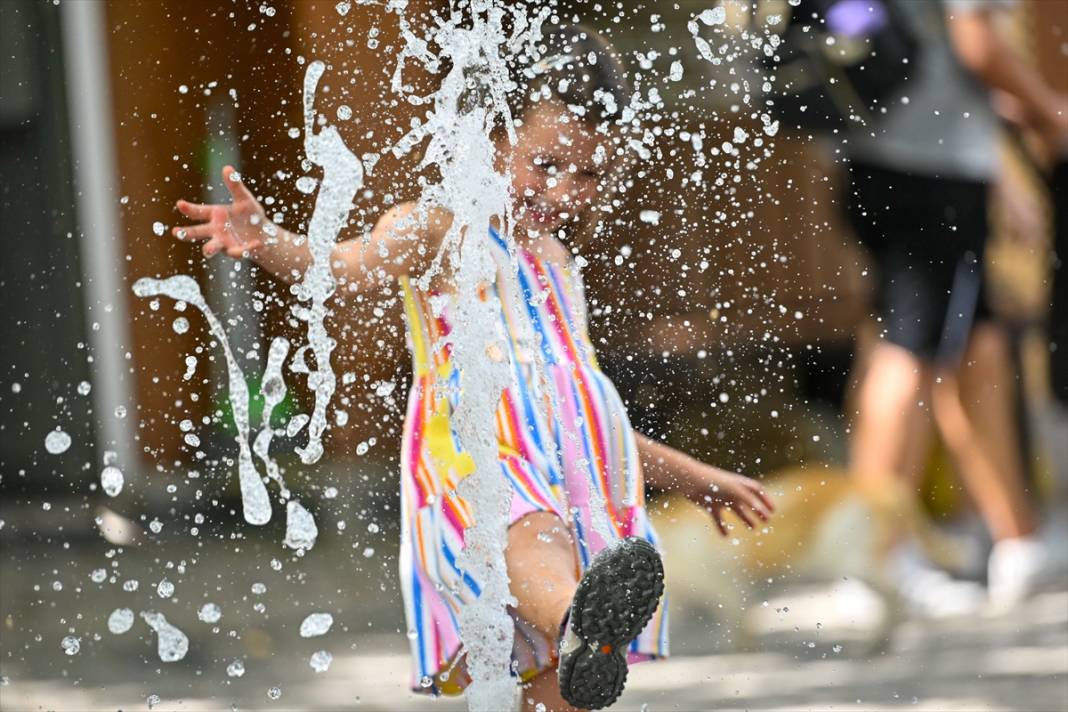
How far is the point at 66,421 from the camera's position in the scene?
3918 mm

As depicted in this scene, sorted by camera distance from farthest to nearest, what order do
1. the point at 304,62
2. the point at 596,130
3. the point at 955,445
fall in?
the point at 955,445
the point at 304,62
the point at 596,130

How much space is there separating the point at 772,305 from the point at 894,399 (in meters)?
0.35

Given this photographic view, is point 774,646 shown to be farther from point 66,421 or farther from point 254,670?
point 66,421

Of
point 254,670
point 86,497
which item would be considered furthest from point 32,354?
point 254,670

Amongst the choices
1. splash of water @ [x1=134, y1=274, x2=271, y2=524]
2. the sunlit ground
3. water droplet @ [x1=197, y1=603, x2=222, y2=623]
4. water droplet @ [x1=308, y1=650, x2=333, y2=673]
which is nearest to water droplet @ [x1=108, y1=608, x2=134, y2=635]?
the sunlit ground

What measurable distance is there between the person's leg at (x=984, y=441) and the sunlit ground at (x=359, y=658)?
144 millimetres

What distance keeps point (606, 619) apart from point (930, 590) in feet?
4.01

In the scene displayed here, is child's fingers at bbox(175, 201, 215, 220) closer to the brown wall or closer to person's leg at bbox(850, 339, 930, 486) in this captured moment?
the brown wall

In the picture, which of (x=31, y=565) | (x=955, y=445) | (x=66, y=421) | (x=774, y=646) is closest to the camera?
(x=774, y=646)

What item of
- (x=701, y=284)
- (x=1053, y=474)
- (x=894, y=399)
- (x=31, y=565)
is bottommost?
(x=31, y=565)

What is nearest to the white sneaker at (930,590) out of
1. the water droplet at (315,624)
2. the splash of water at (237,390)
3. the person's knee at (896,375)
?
the person's knee at (896,375)

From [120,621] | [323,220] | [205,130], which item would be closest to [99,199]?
[205,130]

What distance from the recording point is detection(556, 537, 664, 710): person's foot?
1518 millimetres

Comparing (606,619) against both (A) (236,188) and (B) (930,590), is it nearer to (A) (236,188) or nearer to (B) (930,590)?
(A) (236,188)
